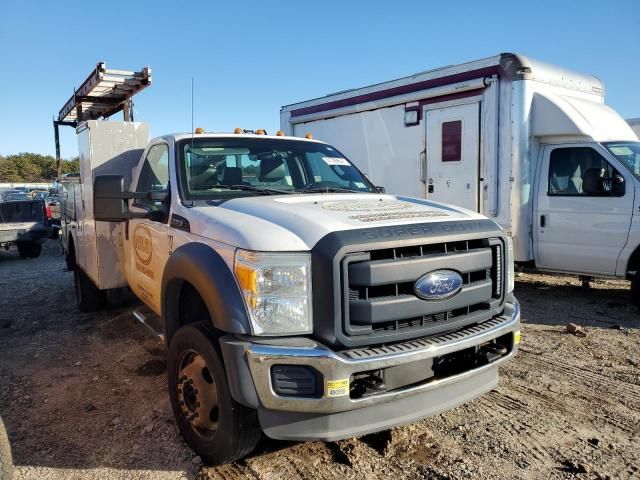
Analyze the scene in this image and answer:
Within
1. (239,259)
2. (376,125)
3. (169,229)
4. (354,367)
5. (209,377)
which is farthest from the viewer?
(376,125)

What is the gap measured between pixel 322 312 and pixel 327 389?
36cm

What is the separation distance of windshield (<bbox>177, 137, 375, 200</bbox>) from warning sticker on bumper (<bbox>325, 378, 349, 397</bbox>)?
5.62 feet

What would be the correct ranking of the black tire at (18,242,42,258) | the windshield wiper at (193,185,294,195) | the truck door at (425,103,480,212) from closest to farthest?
the windshield wiper at (193,185,294,195)
the truck door at (425,103,480,212)
the black tire at (18,242,42,258)

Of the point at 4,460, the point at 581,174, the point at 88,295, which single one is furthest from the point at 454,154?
the point at 4,460

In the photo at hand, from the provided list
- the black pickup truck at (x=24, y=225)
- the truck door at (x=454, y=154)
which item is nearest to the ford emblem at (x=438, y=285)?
the truck door at (x=454, y=154)

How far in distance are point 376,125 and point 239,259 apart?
6.73 m

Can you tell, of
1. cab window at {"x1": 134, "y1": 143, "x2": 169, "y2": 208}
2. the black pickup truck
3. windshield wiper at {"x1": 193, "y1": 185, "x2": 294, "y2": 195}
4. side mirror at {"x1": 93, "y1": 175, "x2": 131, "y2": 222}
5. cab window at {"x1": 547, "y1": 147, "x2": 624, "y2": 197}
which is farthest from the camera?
the black pickup truck

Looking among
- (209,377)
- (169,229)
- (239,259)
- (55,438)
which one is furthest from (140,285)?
(239,259)

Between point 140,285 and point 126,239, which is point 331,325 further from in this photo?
point 126,239

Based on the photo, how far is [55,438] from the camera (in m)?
3.40

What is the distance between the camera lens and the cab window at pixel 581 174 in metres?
6.53

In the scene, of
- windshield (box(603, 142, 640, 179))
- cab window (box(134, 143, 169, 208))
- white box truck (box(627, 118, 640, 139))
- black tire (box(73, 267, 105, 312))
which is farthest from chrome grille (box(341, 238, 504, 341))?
white box truck (box(627, 118, 640, 139))

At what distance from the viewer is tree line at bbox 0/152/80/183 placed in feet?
166

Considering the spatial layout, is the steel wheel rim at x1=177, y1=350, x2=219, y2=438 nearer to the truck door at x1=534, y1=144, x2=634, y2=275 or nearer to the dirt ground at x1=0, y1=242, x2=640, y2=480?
the dirt ground at x1=0, y1=242, x2=640, y2=480
